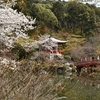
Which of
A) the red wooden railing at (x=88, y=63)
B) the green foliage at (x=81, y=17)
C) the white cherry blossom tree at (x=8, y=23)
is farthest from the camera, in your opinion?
the green foliage at (x=81, y=17)

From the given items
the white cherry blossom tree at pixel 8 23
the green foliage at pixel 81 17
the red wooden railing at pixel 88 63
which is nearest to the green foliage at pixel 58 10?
the green foliage at pixel 81 17

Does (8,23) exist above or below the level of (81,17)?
above

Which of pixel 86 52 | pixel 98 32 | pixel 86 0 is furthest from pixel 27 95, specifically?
pixel 86 0

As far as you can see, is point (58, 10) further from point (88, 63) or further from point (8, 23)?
point (8, 23)

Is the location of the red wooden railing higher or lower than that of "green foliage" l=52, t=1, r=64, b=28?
lower

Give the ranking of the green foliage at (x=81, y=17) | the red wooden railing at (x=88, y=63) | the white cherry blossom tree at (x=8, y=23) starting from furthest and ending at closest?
1. the green foliage at (x=81, y=17)
2. the red wooden railing at (x=88, y=63)
3. the white cherry blossom tree at (x=8, y=23)

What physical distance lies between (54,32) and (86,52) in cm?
682

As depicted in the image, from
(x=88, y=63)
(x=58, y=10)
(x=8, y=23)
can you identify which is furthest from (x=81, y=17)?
(x=8, y=23)

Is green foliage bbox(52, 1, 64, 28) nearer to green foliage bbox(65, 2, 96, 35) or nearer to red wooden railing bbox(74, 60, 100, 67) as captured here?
green foliage bbox(65, 2, 96, 35)

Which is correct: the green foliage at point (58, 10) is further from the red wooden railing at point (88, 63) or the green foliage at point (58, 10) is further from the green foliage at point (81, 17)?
the red wooden railing at point (88, 63)

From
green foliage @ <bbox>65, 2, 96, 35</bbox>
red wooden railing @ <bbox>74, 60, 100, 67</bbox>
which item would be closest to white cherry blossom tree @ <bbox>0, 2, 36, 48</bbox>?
red wooden railing @ <bbox>74, 60, 100, 67</bbox>

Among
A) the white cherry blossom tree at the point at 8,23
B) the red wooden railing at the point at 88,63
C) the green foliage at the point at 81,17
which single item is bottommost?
the red wooden railing at the point at 88,63

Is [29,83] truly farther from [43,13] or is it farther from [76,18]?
[76,18]

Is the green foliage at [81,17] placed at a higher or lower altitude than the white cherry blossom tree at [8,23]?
lower
